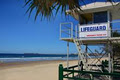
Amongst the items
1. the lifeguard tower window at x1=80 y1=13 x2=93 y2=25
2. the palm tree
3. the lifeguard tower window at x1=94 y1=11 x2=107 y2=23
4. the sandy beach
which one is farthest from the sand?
the palm tree

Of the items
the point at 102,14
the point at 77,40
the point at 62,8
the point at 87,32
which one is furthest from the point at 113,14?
the point at 62,8

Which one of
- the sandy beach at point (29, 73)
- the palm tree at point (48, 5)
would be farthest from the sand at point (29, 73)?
the palm tree at point (48, 5)

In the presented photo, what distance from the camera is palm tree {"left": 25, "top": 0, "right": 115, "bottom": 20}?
8.58 feet

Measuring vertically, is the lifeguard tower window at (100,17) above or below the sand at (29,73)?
above

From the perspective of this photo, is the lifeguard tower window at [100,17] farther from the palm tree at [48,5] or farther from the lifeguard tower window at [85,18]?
the palm tree at [48,5]

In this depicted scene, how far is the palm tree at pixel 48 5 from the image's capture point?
262 cm

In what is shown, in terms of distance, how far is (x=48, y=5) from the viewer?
8.88 ft

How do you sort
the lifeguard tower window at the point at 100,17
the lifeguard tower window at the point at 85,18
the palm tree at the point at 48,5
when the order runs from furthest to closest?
1. the lifeguard tower window at the point at 85,18
2. the lifeguard tower window at the point at 100,17
3. the palm tree at the point at 48,5

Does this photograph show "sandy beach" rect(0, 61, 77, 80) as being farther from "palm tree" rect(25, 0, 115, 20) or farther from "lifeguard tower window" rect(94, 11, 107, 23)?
"palm tree" rect(25, 0, 115, 20)

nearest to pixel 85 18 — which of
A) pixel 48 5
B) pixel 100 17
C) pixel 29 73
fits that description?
pixel 100 17

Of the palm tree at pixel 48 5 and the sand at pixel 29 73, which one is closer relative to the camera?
the palm tree at pixel 48 5

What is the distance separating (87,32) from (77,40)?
102 centimetres

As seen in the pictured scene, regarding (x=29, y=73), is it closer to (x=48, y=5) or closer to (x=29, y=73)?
(x=29, y=73)

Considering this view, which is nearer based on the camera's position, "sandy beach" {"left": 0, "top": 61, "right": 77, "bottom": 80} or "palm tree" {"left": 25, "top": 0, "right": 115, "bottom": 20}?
"palm tree" {"left": 25, "top": 0, "right": 115, "bottom": 20}
